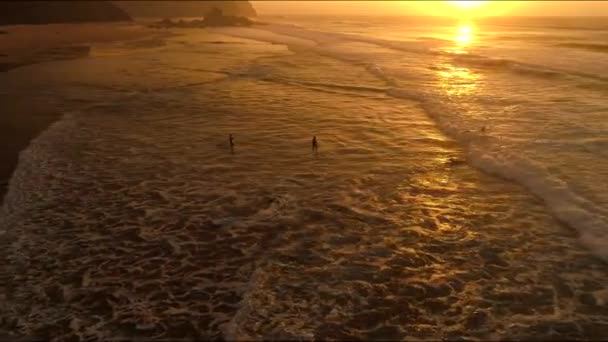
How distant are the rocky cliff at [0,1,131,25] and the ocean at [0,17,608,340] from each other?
84.9m

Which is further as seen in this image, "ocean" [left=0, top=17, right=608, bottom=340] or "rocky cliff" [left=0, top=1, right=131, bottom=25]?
"rocky cliff" [left=0, top=1, right=131, bottom=25]

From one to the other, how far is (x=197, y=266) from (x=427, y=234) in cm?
357

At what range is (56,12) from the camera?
9969cm

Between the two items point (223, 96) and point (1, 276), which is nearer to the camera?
point (1, 276)

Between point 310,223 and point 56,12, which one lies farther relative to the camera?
point 56,12

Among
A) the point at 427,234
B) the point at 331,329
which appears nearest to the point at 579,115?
the point at 427,234

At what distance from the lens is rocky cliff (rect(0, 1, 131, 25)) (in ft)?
290

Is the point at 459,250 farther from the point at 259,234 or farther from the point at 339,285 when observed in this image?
the point at 259,234

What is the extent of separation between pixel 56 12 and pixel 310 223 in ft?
356

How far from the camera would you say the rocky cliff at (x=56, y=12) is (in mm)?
88438

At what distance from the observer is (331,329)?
556 centimetres

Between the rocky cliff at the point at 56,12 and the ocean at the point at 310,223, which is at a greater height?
the rocky cliff at the point at 56,12

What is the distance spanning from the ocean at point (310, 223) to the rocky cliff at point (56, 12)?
84913mm

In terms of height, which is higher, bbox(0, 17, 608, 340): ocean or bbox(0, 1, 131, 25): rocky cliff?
bbox(0, 1, 131, 25): rocky cliff
